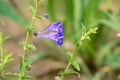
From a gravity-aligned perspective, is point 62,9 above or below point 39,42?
above

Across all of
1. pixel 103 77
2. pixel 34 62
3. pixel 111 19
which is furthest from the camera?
pixel 34 62

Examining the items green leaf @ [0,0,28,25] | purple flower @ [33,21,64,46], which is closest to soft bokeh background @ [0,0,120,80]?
green leaf @ [0,0,28,25]

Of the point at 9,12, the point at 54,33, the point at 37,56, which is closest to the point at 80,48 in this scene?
the point at 37,56

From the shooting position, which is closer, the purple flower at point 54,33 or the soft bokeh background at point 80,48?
the purple flower at point 54,33

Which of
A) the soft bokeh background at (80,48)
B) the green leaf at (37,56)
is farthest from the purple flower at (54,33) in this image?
the green leaf at (37,56)

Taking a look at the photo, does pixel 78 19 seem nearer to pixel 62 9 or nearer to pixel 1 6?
pixel 62 9

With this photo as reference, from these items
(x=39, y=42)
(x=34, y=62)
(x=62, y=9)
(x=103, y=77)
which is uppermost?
(x=62, y=9)

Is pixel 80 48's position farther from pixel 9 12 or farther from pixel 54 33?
pixel 54 33

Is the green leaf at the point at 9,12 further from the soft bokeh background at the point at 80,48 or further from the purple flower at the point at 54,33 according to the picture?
the purple flower at the point at 54,33

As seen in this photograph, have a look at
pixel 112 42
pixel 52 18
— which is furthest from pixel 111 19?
pixel 52 18
